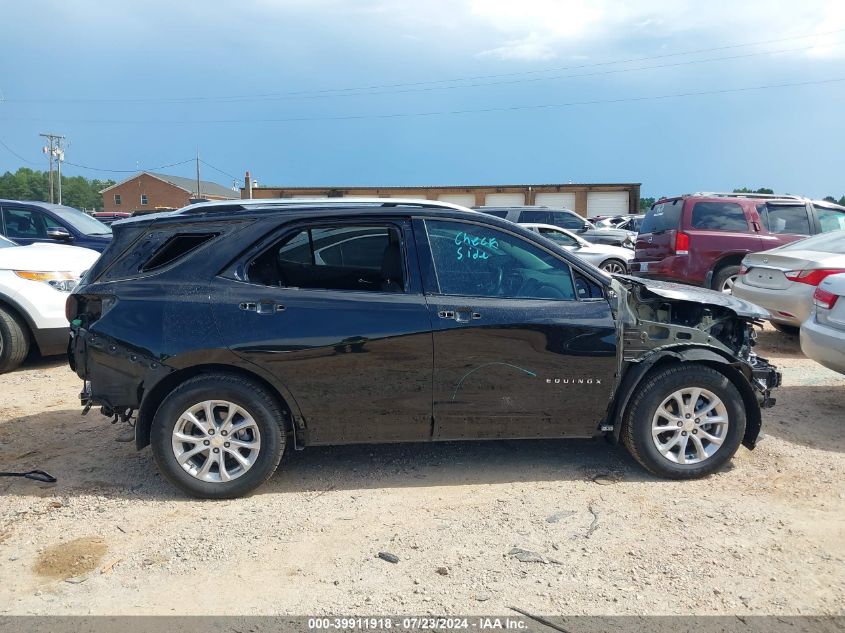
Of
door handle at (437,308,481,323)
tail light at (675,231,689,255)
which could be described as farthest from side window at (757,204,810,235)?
door handle at (437,308,481,323)

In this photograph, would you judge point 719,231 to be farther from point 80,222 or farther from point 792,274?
point 80,222

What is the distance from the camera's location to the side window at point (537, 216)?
64.8 ft

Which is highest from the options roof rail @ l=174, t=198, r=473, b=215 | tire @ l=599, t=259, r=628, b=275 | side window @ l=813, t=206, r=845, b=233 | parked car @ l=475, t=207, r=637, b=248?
parked car @ l=475, t=207, r=637, b=248

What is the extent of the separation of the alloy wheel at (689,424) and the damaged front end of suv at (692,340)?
0.21 m

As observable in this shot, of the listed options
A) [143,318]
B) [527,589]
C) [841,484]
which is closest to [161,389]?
[143,318]

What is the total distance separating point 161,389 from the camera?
398 centimetres

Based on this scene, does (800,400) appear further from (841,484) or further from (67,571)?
(67,571)

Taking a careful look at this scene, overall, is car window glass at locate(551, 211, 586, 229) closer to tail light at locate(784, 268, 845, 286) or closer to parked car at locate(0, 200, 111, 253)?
tail light at locate(784, 268, 845, 286)

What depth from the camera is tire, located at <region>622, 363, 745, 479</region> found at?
4125 mm

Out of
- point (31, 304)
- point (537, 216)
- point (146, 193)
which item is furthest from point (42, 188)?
point (31, 304)

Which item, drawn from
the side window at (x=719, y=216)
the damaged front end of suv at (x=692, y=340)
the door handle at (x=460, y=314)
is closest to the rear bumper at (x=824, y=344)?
the damaged front end of suv at (x=692, y=340)

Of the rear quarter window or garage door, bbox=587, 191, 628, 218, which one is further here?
garage door, bbox=587, 191, 628, 218

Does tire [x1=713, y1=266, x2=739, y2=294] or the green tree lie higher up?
the green tree

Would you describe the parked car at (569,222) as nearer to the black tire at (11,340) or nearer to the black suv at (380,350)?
the black tire at (11,340)
